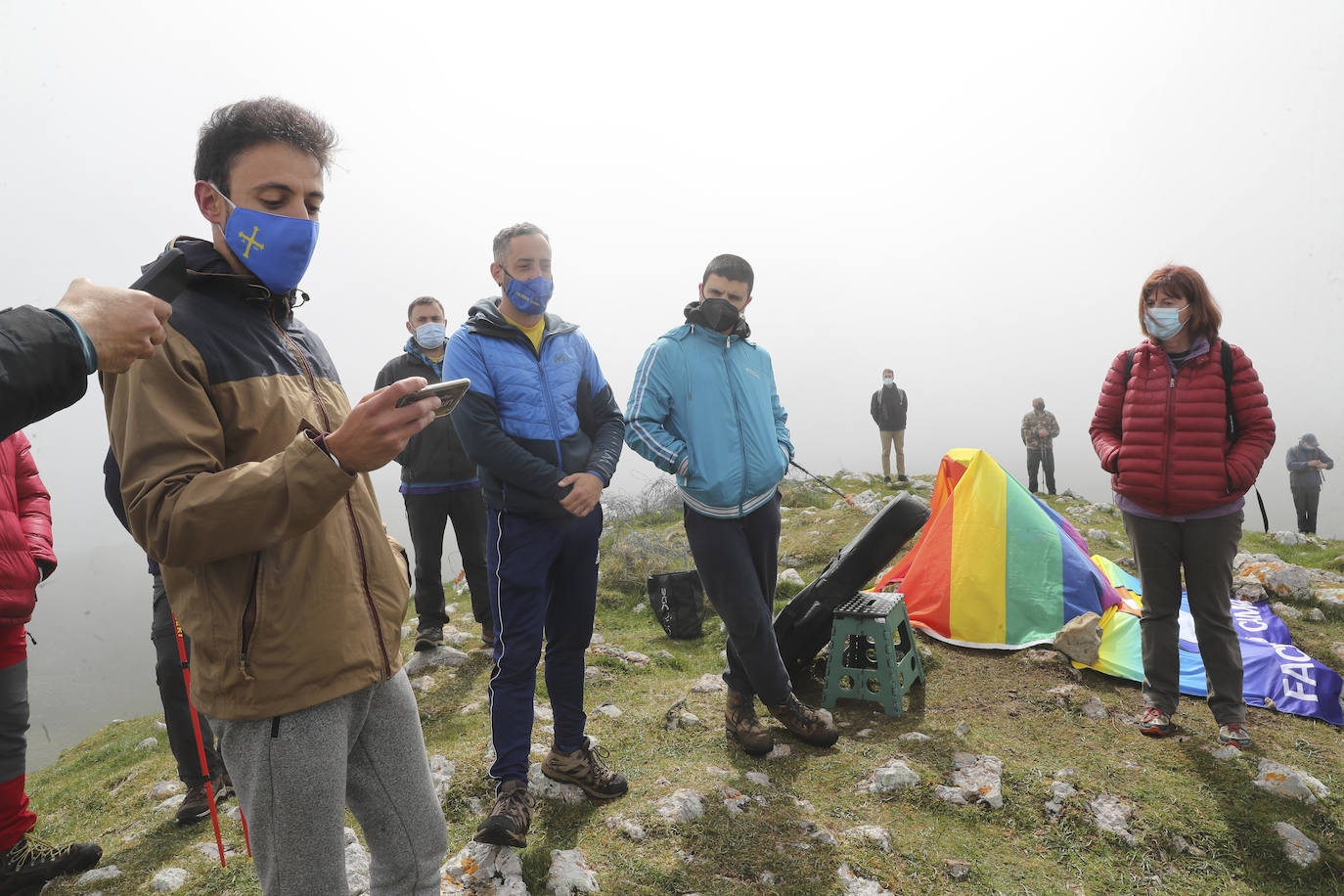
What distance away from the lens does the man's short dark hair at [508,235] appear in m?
3.37

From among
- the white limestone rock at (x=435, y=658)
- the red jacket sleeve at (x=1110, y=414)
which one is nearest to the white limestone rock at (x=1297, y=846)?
the red jacket sleeve at (x=1110, y=414)

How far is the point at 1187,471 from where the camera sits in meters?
3.93

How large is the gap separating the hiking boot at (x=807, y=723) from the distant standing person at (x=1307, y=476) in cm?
1361

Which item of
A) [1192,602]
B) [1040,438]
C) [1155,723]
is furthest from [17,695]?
[1040,438]

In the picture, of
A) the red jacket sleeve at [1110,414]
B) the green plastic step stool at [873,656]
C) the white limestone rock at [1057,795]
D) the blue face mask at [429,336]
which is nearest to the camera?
the white limestone rock at [1057,795]

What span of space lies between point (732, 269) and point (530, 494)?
1.81 m

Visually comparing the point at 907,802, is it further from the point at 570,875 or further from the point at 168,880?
the point at 168,880

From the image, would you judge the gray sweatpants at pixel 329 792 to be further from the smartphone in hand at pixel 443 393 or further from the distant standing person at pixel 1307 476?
the distant standing person at pixel 1307 476

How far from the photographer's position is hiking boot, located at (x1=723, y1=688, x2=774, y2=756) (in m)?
3.86

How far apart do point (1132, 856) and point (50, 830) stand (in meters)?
5.89

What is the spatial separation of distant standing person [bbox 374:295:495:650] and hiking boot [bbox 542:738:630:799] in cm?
220

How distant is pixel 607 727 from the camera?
14.1 ft

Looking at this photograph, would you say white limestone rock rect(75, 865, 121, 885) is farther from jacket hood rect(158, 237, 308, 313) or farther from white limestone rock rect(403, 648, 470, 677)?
jacket hood rect(158, 237, 308, 313)

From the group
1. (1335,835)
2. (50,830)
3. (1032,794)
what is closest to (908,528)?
(1032,794)
